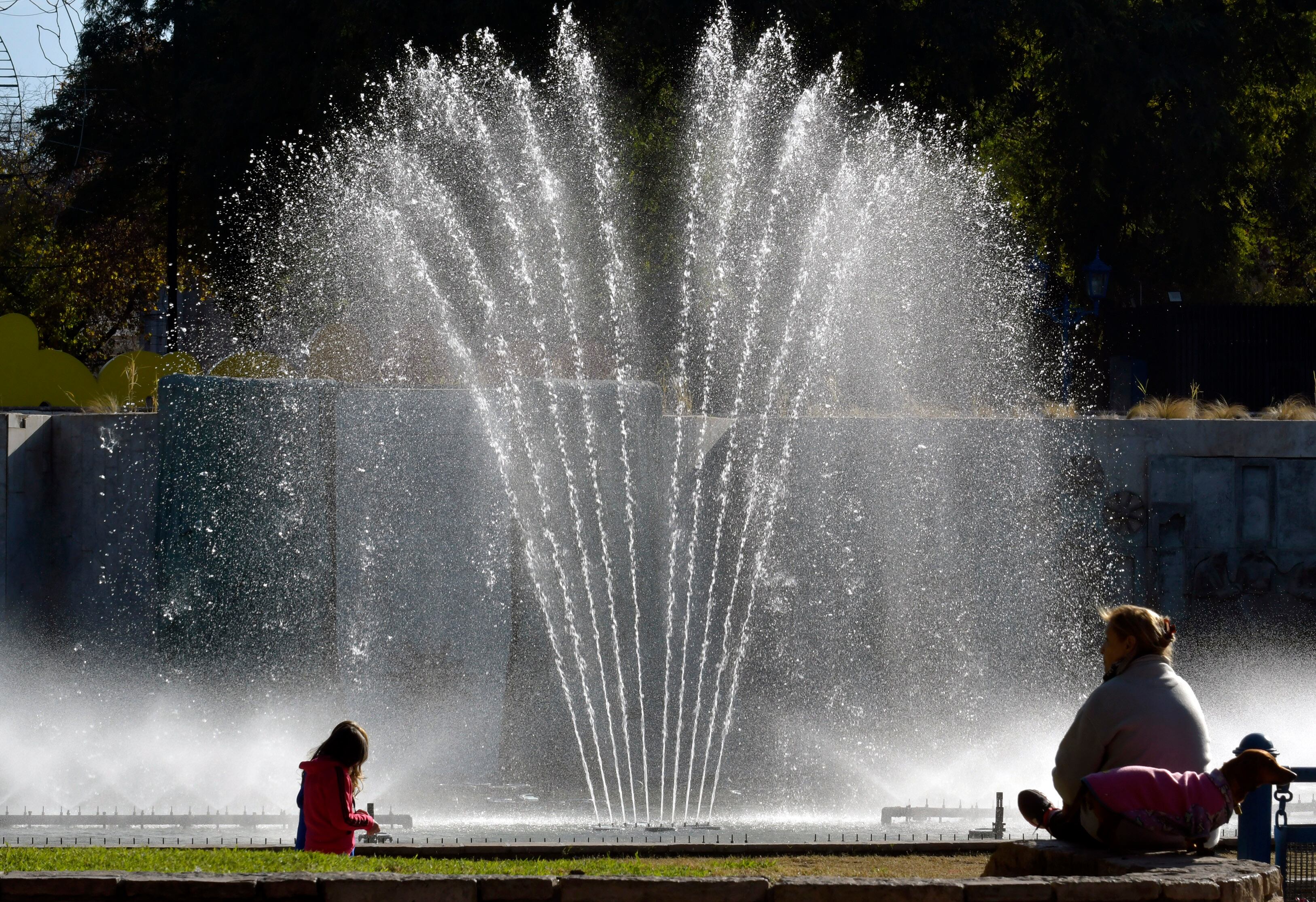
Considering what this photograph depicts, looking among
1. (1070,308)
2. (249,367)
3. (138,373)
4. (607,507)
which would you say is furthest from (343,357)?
(1070,308)

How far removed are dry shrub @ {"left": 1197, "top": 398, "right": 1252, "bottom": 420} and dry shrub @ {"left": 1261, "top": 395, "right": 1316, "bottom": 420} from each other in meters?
0.19

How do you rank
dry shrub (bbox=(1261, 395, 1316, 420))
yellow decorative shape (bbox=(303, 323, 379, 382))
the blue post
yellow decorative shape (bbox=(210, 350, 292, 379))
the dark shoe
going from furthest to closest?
1. yellow decorative shape (bbox=(210, 350, 292, 379))
2. yellow decorative shape (bbox=(303, 323, 379, 382))
3. dry shrub (bbox=(1261, 395, 1316, 420))
4. the blue post
5. the dark shoe

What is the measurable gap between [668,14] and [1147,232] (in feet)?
31.6

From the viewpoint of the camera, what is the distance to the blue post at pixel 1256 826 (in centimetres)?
605

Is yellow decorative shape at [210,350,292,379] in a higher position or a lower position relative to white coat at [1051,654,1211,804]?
higher

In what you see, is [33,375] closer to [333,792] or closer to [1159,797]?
[333,792]

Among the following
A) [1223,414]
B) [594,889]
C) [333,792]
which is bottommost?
[594,889]

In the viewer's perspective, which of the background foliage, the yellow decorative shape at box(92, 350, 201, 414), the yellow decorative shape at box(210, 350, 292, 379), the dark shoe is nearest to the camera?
the dark shoe

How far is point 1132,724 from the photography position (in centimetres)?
546

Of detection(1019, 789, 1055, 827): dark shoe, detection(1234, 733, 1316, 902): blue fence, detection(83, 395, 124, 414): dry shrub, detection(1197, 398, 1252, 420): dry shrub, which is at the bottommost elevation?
detection(1234, 733, 1316, 902): blue fence

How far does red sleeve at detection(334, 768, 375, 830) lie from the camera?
5.99 metres

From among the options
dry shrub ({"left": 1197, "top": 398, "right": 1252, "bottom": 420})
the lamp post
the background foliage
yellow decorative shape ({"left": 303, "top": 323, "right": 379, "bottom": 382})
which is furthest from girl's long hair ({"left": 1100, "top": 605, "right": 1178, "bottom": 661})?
the background foliage

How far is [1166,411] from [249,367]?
30.3ft

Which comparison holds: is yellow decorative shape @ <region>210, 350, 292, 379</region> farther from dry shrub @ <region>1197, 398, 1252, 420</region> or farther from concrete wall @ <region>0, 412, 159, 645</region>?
dry shrub @ <region>1197, 398, 1252, 420</region>
